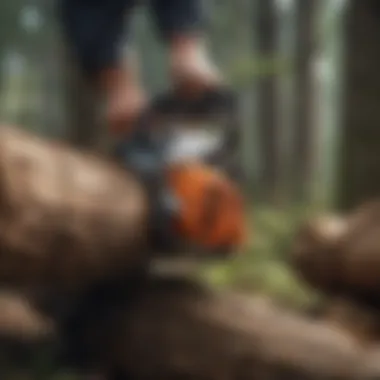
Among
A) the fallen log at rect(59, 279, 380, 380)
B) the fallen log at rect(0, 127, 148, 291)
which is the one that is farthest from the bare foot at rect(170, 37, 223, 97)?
Answer: the fallen log at rect(59, 279, 380, 380)

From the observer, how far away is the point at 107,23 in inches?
44.2

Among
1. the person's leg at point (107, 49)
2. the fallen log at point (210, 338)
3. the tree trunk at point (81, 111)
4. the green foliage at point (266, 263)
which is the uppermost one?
the person's leg at point (107, 49)

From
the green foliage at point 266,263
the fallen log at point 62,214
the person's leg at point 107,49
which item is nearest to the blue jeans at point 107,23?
the person's leg at point 107,49

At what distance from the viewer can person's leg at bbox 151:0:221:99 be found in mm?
1124

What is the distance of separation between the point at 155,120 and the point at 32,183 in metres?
0.15

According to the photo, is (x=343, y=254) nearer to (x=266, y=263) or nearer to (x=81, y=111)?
(x=266, y=263)

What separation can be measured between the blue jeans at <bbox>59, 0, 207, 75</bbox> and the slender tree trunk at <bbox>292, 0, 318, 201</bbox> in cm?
12

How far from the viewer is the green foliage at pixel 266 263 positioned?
1.15m

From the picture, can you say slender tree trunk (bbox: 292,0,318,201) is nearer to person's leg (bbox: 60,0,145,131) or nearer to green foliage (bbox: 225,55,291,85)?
green foliage (bbox: 225,55,291,85)

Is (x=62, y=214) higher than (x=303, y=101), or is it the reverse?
(x=303, y=101)

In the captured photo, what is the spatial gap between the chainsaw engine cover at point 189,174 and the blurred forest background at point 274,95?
0.02m

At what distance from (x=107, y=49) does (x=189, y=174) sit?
0.17 meters

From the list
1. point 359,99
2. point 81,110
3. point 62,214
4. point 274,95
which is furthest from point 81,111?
point 359,99

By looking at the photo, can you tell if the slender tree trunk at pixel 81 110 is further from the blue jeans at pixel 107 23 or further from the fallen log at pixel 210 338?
the fallen log at pixel 210 338
